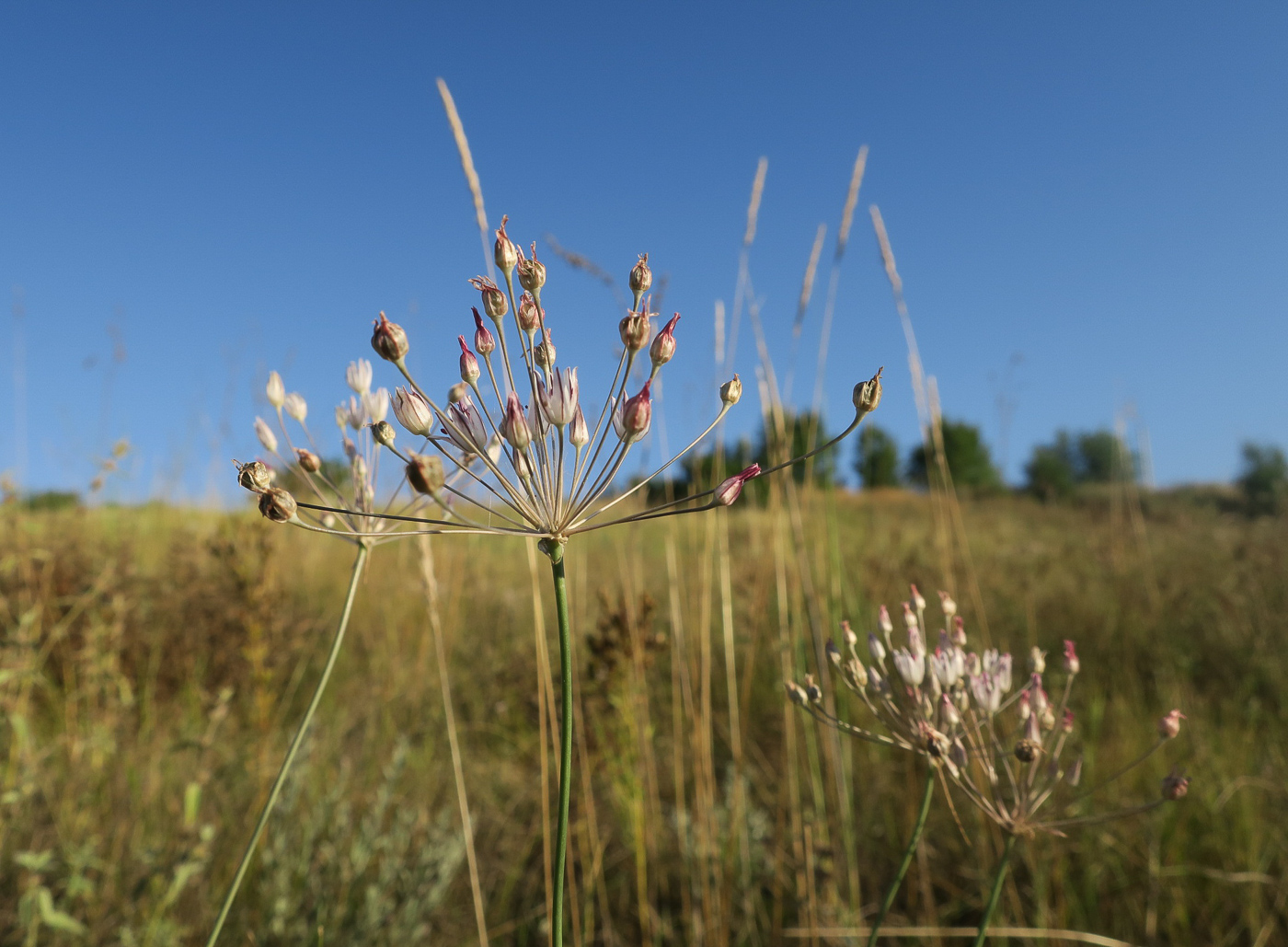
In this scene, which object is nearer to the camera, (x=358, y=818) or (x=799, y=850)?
(x=799, y=850)

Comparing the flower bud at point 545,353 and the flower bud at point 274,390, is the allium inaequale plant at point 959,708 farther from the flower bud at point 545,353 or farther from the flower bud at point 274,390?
the flower bud at point 274,390

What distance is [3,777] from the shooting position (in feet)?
7.66

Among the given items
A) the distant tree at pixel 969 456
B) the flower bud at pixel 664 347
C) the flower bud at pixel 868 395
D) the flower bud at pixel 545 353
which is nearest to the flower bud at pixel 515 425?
the flower bud at pixel 545 353

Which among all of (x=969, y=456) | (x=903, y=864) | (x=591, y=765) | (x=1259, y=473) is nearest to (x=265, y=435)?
(x=903, y=864)

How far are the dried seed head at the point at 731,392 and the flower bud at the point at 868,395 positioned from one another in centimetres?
13

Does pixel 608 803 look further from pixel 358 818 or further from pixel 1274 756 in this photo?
pixel 1274 756

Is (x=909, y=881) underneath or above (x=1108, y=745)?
underneath

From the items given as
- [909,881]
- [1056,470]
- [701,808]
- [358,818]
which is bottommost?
[909,881]

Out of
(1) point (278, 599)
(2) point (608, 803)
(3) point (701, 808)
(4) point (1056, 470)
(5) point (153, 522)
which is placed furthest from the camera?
(4) point (1056, 470)

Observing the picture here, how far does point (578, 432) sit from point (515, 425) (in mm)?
85

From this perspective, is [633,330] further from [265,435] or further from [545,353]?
[265,435]

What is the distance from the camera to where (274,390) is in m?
1.05

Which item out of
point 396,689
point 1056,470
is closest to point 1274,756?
point 396,689

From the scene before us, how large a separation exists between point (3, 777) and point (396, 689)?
1.46 m
